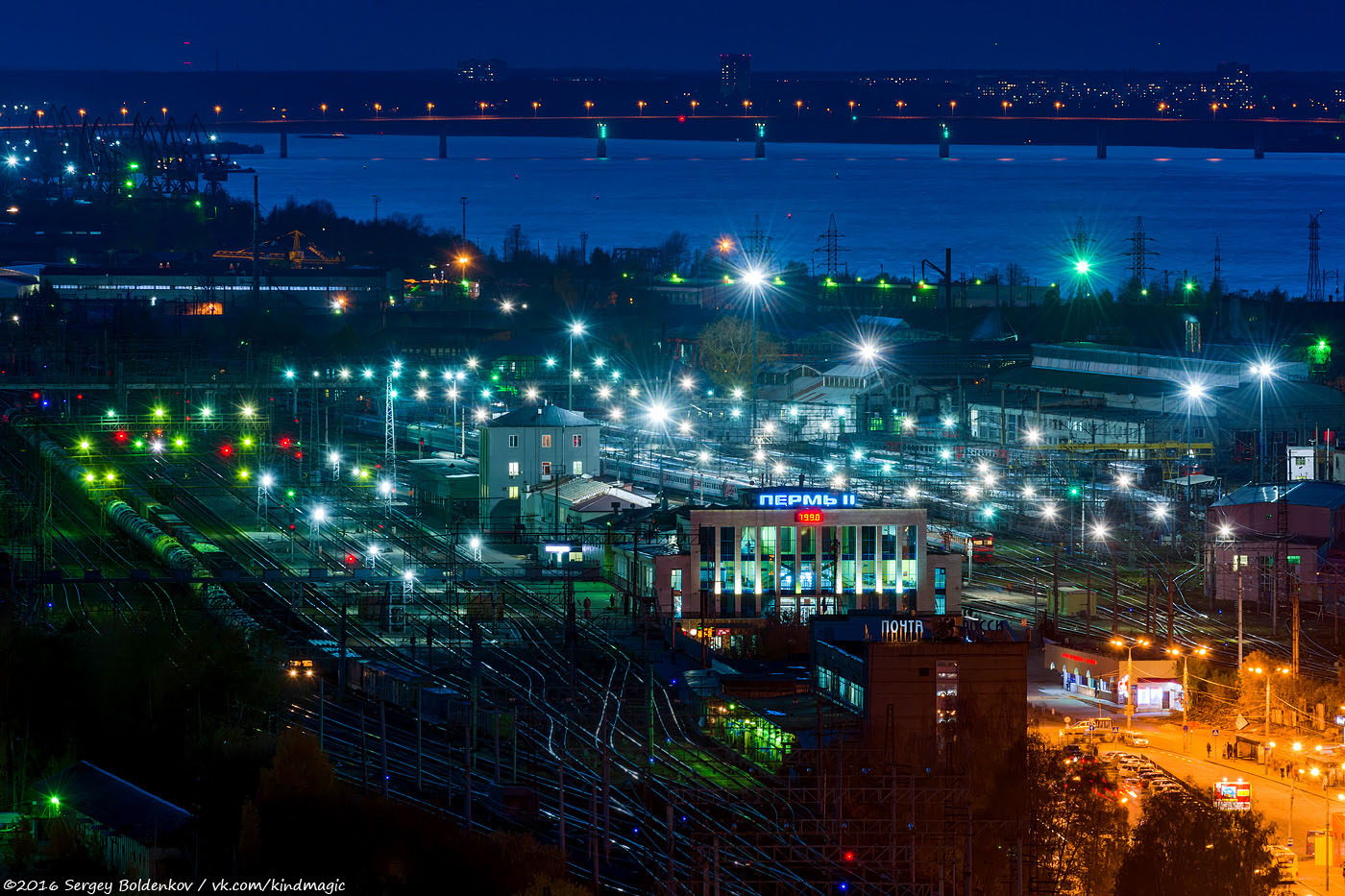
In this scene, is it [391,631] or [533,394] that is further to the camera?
[533,394]

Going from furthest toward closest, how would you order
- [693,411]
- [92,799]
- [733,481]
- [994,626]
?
[693,411] < [733,481] < [994,626] < [92,799]

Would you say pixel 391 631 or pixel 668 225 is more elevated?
pixel 668 225

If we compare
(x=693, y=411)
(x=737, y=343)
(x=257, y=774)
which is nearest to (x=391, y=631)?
(x=257, y=774)

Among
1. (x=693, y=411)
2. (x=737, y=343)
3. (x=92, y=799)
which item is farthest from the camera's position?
(x=737, y=343)

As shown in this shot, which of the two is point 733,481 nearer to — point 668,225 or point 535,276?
point 535,276

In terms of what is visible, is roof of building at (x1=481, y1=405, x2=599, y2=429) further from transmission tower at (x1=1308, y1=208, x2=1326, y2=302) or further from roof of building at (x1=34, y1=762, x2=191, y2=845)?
transmission tower at (x1=1308, y1=208, x2=1326, y2=302)

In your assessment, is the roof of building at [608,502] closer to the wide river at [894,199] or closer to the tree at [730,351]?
Result: the tree at [730,351]

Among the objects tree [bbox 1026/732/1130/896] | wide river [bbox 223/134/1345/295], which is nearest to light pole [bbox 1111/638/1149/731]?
tree [bbox 1026/732/1130/896]

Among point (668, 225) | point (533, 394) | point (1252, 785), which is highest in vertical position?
point (668, 225)

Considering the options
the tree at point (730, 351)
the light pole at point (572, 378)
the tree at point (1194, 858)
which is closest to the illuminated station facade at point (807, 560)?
the tree at point (1194, 858)
